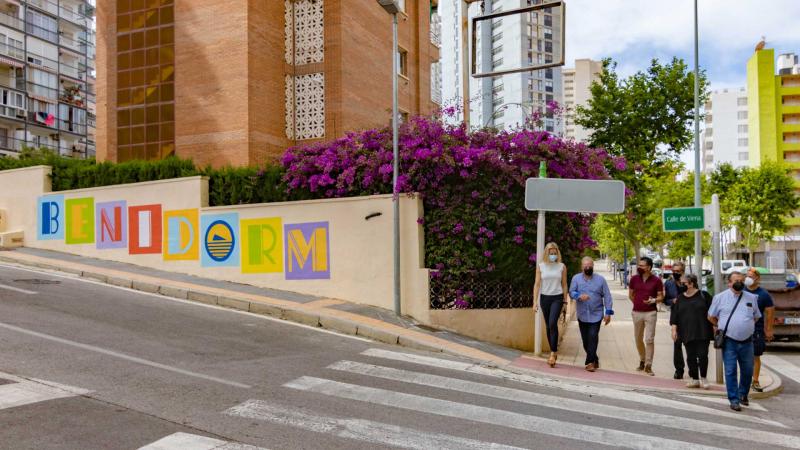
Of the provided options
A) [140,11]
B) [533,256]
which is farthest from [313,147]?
[140,11]

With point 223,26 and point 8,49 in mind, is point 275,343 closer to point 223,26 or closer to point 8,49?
point 223,26

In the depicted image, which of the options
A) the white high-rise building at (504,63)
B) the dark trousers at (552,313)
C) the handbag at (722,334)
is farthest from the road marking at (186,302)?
the white high-rise building at (504,63)

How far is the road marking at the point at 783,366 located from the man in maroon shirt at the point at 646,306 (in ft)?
8.22

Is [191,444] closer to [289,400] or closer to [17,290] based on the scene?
[289,400]

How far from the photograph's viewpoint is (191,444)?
5.20 meters

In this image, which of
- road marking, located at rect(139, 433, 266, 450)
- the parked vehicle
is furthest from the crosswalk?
the parked vehicle

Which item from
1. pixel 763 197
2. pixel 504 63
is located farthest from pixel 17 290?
pixel 504 63

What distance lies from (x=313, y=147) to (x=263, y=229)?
2.21 m

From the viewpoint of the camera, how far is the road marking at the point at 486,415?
5.91m

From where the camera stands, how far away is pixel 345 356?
9156 mm

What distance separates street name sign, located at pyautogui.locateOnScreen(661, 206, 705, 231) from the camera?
414 inches

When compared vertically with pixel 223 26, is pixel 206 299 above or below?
below

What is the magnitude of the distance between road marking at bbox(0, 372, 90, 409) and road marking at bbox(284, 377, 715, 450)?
226 cm

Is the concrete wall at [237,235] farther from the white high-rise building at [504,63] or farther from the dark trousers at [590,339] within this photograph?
the white high-rise building at [504,63]
